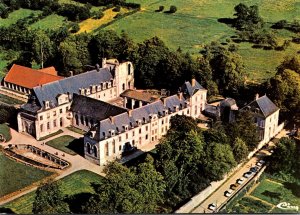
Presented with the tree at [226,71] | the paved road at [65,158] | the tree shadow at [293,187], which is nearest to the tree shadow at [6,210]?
the paved road at [65,158]

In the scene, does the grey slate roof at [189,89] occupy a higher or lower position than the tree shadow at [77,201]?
higher

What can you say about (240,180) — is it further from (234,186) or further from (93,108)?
(93,108)

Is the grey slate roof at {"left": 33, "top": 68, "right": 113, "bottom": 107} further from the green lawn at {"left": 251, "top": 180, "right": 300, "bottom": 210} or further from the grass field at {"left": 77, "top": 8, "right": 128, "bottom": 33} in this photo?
the green lawn at {"left": 251, "top": 180, "right": 300, "bottom": 210}

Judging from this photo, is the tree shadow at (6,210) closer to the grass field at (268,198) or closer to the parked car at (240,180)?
the grass field at (268,198)

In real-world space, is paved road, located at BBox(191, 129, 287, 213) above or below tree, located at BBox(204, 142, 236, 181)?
below

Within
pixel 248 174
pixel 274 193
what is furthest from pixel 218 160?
pixel 274 193

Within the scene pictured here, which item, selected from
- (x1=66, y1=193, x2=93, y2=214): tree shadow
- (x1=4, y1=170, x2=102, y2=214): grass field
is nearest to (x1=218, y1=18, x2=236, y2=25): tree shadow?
(x1=4, y1=170, x2=102, y2=214): grass field
